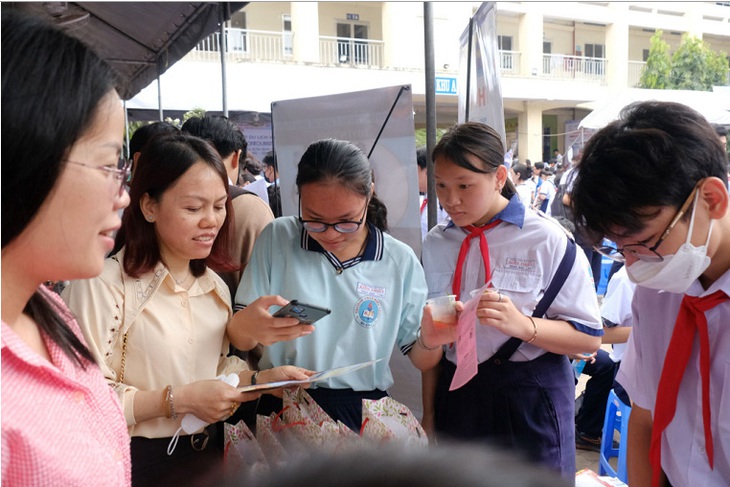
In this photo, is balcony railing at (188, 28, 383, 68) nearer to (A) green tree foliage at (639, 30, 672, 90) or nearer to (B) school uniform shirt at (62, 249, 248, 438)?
(A) green tree foliage at (639, 30, 672, 90)

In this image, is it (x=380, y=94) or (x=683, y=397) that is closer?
(x=683, y=397)

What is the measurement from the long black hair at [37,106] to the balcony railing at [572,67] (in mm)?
21722

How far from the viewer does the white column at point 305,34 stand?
53.0ft

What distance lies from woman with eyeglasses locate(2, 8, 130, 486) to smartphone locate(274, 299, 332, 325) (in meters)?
0.62

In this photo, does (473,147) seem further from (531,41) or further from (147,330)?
(531,41)

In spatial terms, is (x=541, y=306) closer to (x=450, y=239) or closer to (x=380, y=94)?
(x=450, y=239)

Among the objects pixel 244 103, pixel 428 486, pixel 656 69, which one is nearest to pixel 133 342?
pixel 428 486

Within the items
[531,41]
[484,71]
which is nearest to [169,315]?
[484,71]

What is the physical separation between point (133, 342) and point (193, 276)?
0.26m

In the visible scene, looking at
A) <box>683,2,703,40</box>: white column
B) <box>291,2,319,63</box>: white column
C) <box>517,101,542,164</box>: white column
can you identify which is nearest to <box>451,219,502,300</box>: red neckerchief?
<box>291,2,319,63</box>: white column

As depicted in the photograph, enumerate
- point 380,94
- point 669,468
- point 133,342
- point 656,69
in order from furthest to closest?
point 656,69, point 380,94, point 133,342, point 669,468

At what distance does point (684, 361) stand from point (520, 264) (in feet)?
2.16

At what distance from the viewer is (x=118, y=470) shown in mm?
927

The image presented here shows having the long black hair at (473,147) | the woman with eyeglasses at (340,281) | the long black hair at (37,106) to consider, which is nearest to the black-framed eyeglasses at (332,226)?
the woman with eyeglasses at (340,281)
